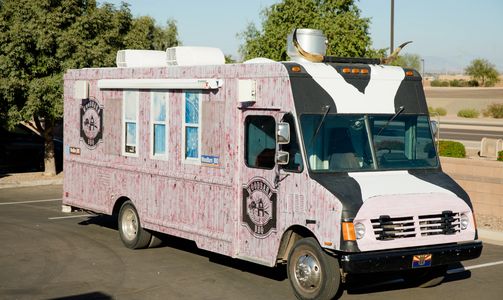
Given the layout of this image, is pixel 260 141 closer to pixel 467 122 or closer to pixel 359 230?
A: pixel 359 230

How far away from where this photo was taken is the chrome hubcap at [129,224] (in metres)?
14.2

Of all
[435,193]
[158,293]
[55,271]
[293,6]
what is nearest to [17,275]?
[55,271]

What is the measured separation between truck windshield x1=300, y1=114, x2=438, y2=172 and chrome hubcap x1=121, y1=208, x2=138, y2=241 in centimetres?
466

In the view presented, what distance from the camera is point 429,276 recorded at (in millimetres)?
11406

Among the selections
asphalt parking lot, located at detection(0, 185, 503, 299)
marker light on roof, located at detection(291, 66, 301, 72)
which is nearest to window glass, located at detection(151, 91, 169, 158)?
asphalt parking lot, located at detection(0, 185, 503, 299)

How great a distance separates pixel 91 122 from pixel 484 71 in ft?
351

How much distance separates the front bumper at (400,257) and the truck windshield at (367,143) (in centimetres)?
120

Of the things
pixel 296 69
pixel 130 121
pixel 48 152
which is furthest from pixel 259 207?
pixel 48 152

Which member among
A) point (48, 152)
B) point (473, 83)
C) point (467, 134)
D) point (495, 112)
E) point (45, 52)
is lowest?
point (48, 152)

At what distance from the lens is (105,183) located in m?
14.7

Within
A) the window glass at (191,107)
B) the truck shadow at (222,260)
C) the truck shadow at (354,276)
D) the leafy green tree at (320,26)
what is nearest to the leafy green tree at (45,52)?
the leafy green tree at (320,26)

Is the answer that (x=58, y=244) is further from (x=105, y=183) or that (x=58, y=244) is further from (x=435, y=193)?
(x=435, y=193)

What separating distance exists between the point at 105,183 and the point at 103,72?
75.0 inches

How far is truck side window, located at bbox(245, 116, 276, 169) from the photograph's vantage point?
1098cm
